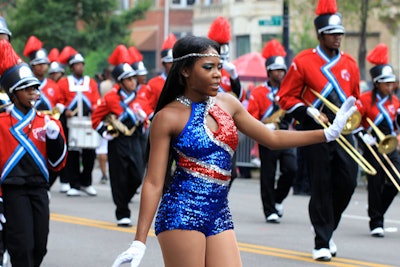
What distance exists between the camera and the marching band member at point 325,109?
33.6 feet

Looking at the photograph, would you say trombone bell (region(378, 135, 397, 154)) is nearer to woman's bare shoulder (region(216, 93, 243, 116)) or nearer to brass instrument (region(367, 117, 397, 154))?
brass instrument (region(367, 117, 397, 154))

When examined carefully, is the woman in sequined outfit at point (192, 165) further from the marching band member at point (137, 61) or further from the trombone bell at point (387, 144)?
the marching band member at point (137, 61)

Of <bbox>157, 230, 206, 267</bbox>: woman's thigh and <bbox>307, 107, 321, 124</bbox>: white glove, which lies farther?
<bbox>307, 107, 321, 124</bbox>: white glove

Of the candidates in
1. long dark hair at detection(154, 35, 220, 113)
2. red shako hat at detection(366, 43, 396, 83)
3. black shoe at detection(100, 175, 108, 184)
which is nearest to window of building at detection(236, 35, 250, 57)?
black shoe at detection(100, 175, 108, 184)

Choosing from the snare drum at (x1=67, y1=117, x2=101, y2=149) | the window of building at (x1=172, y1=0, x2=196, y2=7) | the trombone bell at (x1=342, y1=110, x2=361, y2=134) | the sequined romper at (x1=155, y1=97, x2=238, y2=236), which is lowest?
the window of building at (x1=172, y1=0, x2=196, y2=7)

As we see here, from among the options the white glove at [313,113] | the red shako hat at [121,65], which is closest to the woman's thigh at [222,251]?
the white glove at [313,113]

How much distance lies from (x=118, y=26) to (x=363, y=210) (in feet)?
66.8

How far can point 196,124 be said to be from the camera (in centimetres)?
636

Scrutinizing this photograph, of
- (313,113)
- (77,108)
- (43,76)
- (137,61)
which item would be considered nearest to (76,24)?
(77,108)

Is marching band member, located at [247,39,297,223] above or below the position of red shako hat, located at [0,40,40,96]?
below

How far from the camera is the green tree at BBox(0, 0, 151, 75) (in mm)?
32938

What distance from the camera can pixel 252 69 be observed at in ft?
84.1

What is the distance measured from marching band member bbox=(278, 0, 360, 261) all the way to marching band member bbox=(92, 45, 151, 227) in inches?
138

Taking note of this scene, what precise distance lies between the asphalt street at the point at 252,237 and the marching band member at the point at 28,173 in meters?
1.95
